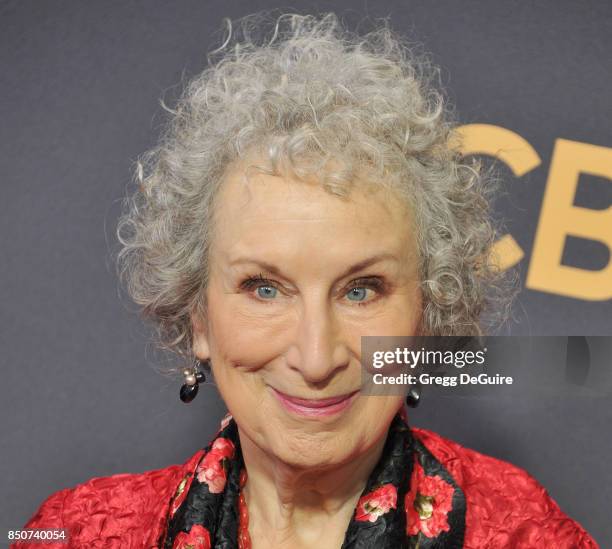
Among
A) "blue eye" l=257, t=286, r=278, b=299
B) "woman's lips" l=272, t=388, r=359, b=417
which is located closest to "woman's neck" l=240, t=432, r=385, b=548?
"woman's lips" l=272, t=388, r=359, b=417

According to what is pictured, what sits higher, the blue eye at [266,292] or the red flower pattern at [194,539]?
the blue eye at [266,292]

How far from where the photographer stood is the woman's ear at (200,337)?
189 centimetres

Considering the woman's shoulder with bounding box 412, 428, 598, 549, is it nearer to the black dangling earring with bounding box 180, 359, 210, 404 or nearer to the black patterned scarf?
the black patterned scarf

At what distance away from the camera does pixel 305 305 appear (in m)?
1.64

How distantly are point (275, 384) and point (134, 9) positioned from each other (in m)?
1.41

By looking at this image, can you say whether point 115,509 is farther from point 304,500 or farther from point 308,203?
point 308,203

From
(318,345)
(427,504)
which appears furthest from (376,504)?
(318,345)

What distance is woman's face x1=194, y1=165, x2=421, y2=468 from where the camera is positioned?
5.33 feet

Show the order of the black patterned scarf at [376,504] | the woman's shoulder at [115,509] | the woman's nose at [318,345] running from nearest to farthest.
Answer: the woman's nose at [318,345], the black patterned scarf at [376,504], the woman's shoulder at [115,509]

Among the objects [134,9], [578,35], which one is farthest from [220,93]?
[578,35]

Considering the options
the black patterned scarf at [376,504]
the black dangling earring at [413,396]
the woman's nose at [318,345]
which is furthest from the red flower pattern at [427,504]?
the woman's nose at [318,345]

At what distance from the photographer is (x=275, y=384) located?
1705 mm

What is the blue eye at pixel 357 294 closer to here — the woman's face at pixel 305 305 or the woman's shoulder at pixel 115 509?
the woman's face at pixel 305 305

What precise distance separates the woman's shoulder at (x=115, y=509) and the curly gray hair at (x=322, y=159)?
39 cm
